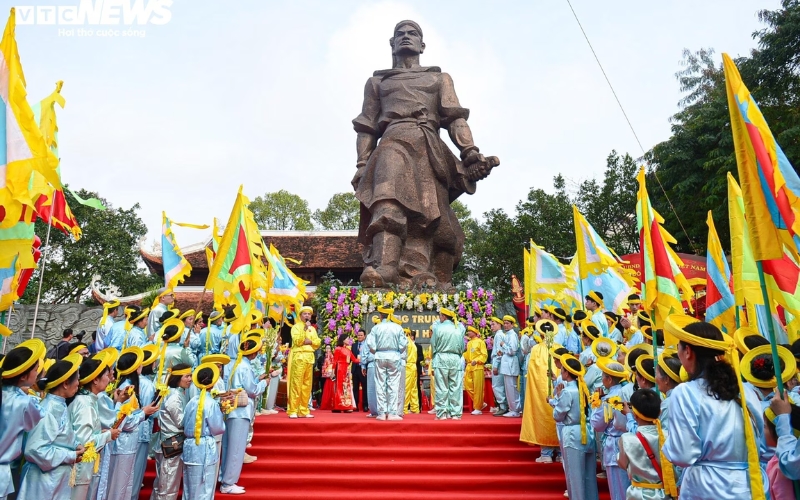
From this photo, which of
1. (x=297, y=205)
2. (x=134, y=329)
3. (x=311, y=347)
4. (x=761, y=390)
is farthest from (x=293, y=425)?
(x=297, y=205)

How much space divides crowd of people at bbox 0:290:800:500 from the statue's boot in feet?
7.43

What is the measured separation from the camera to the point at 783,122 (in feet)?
55.1

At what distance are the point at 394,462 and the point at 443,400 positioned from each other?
67.4 inches

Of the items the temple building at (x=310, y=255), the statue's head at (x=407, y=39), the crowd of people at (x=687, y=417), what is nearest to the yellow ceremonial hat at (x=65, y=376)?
the crowd of people at (x=687, y=417)

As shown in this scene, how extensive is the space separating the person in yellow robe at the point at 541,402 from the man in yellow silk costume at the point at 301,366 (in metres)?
3.18

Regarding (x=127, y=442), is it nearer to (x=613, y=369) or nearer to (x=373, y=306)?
(x=613, y=369)

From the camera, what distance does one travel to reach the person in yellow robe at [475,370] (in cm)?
980

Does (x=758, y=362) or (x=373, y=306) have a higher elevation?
(x=373, y=306)

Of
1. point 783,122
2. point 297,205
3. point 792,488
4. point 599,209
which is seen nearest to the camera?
point 792,488

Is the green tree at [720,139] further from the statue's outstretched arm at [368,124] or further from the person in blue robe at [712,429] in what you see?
the person in blue robe at [712,429]

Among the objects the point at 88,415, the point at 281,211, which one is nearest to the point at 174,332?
the point at 88,415

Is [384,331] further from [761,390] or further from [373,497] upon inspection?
[761,390]

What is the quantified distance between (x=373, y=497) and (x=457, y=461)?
117 centimetres

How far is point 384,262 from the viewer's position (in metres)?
12.5
